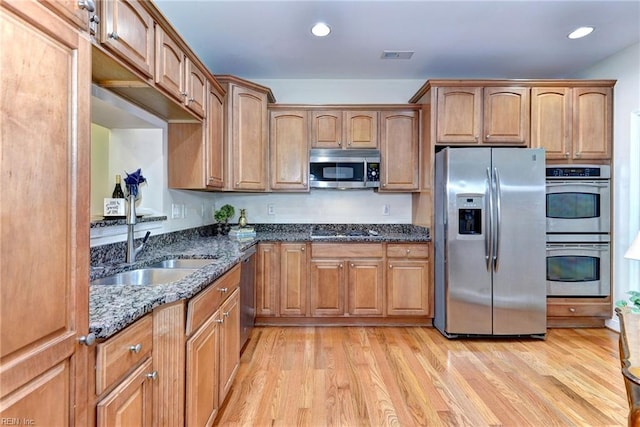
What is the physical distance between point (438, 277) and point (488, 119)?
1.60 metres

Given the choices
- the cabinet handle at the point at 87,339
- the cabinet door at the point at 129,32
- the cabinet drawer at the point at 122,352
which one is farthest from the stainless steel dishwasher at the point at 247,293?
the cabinet handle at the point at 87,339

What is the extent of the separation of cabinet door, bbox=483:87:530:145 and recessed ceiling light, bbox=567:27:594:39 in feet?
1.68

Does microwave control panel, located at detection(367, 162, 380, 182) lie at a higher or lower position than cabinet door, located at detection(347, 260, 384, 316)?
higher

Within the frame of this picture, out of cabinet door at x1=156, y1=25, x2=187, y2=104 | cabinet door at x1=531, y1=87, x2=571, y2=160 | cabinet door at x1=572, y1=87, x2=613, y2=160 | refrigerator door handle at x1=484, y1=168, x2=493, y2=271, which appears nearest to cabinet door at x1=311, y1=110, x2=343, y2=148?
refrigerator door handle at x1=484, y1=168, x2=493, y2=271

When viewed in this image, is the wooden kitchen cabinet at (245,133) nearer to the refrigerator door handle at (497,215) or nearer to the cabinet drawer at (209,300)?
the cabinet drawer at (209,300)

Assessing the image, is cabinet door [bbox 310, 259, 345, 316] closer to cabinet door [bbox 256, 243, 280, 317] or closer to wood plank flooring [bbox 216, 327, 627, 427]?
wood plank flooring [bbox 216, 327, 627, 427]

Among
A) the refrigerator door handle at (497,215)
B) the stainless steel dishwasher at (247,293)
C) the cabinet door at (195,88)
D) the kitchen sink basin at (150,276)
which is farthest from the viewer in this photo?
the refrigerator door handle at (497,215)

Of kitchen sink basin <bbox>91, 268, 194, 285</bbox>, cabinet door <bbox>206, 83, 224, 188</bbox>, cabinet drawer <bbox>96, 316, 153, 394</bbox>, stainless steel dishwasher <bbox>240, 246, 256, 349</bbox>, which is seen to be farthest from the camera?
cabinet door <bbox>206, 83, 224, 188</bbox>

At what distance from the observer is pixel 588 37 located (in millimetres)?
2896

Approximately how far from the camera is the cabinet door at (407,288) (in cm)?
329

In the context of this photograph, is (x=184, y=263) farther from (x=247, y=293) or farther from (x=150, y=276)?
(x=247, y=293)

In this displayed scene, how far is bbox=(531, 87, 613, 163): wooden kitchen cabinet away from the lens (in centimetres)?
321

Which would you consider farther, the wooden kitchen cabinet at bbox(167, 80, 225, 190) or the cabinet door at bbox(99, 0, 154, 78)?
the wooden kitchen cabinet at bbox(167, 80, 225, 190)

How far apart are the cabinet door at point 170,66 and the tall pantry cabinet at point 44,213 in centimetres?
103
